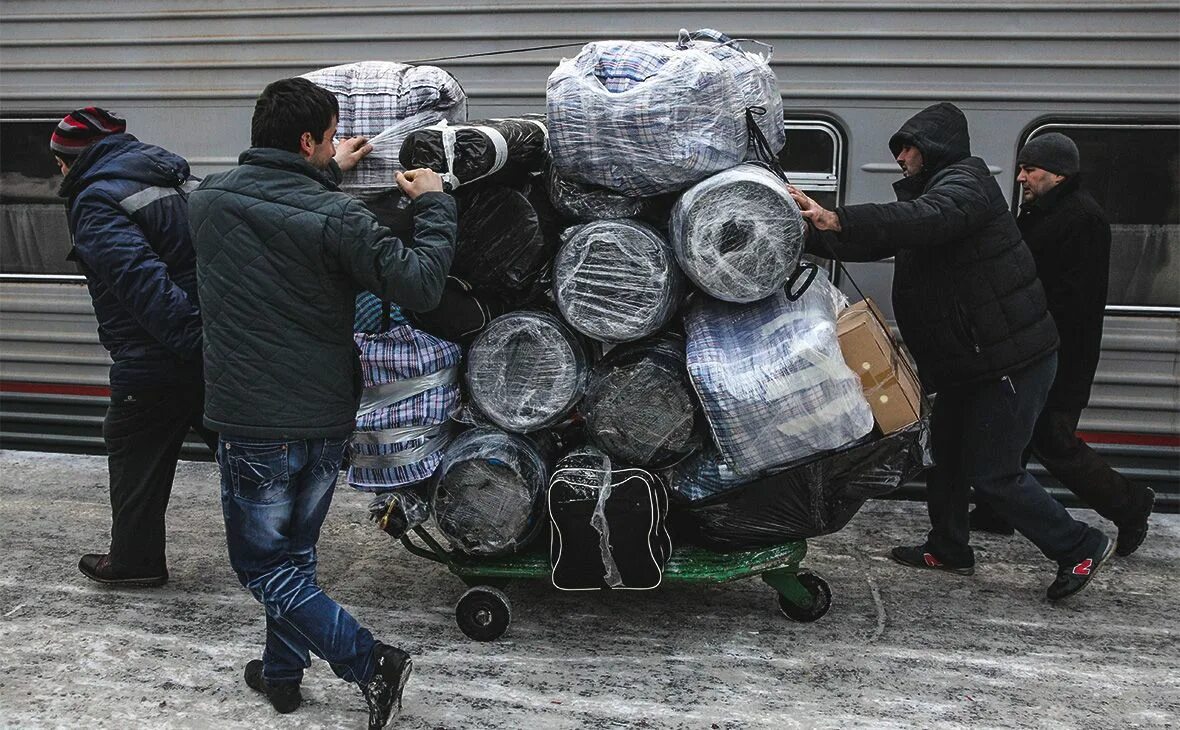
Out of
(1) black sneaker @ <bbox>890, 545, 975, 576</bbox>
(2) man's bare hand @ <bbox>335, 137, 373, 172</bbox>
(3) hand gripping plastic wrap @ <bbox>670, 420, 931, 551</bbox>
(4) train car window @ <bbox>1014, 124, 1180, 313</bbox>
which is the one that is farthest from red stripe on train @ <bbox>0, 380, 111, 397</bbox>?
(4) train car window @ <bbox>1014, 124, 1180, 313</bbox>

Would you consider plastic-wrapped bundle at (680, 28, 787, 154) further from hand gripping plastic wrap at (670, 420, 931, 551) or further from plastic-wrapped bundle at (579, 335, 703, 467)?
hand gripping plastic wrap at (670, 420, 931, 551)

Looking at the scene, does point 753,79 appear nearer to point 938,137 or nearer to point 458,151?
point 938,137

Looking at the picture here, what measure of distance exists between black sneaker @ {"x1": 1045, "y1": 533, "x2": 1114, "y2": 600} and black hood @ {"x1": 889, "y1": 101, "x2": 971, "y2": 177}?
160 cm

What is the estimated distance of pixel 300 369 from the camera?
314 centimetres

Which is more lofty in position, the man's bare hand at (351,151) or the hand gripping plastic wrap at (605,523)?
the man's bare hand at (351,151)

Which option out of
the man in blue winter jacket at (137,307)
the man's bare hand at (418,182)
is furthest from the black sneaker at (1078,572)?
the man in blue winter jacket at (137,307)

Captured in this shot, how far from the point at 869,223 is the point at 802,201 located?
0.25 m

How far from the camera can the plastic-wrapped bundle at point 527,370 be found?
12.0 feet

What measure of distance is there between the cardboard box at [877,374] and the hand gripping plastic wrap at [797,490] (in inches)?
1.9

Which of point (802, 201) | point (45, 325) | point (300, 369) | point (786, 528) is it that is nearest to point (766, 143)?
point (802, 201)

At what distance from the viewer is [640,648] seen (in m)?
3.89

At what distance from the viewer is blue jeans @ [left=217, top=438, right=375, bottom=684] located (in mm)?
3191

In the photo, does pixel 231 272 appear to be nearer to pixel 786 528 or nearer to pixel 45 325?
pixel 786 528

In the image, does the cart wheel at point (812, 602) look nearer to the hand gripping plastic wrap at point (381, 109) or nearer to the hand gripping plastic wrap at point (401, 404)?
the hand gripping plastic wrap at point (401, 404)
